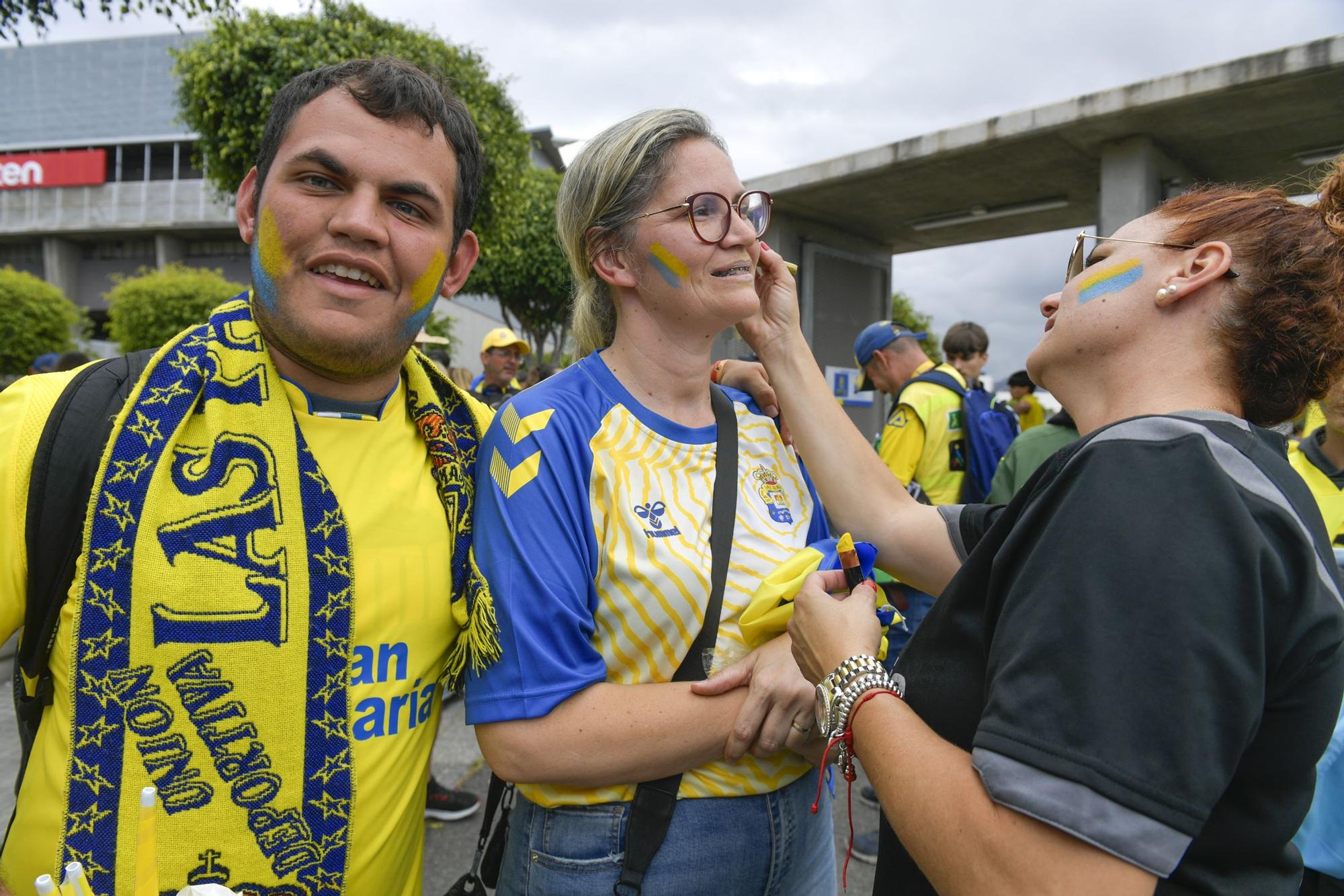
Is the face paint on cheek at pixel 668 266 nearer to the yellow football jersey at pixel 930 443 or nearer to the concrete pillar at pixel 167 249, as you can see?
the yellow football jersey at pixel 930 443

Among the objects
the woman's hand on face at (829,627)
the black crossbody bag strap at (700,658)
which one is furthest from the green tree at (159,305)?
the woman's hand on face at (829,627)

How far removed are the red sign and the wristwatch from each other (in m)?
42.7

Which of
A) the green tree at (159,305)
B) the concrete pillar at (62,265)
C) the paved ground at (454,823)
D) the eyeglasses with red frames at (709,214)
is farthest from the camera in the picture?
the concrete pillar at (62,265)

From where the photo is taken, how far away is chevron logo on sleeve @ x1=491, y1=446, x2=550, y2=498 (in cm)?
153

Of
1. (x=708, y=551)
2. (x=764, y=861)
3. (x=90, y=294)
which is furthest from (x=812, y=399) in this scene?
(x=90, y=294)

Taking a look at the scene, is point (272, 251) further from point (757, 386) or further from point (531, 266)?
point (531, 266)

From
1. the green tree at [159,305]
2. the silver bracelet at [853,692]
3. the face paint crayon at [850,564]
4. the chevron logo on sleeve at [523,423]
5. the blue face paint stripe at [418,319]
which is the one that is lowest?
the silver bracelet at [853,692]

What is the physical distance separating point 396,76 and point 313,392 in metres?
0.67

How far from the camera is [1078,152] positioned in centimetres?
743

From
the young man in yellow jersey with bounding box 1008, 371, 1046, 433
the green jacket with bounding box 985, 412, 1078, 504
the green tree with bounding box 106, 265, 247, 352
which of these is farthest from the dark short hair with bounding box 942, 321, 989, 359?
the green tree with bounding box 106, 265, 247, 352

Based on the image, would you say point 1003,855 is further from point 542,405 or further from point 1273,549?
point 542,405

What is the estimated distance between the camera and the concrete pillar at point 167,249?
34219 millimetres

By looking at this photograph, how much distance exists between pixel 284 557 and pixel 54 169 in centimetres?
4422

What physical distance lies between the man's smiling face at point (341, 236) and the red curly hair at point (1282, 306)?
1.46 m
